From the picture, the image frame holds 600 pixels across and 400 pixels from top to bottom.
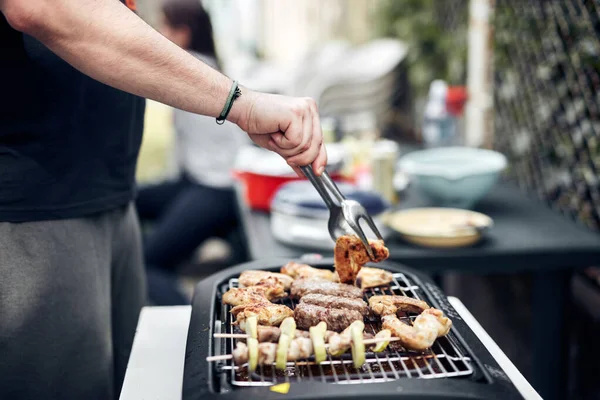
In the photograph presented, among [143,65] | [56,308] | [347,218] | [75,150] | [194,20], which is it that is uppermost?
[194,20]

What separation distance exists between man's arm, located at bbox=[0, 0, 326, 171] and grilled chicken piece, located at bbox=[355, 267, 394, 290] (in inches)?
14.9

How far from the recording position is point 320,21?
10016 millimetres

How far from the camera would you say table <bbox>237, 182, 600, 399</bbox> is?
235cm

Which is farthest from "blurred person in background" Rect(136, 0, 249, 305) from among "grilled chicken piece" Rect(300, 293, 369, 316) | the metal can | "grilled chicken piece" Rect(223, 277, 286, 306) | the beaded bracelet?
the beaded bracelet

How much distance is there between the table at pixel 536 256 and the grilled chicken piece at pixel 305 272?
0.63 meters

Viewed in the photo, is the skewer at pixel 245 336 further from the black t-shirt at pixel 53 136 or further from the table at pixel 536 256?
the table at pixel 536 256

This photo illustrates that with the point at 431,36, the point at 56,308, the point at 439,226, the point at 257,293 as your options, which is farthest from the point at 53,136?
the point at 431,36

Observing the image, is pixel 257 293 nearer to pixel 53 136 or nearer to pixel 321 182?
pixel 321 182

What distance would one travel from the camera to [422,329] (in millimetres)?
1251

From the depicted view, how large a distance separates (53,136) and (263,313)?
0.71m

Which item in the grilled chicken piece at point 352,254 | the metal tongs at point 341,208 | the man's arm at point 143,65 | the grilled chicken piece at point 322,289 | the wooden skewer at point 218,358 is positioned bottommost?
the wooden skewer at point 218,358

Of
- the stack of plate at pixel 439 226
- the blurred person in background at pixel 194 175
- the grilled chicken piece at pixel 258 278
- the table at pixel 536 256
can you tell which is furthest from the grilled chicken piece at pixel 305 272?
the blurred person in background at pixel 194 175

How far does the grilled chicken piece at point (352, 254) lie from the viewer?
153 centimetres

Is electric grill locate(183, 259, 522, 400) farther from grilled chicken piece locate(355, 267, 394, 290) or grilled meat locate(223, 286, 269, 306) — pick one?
grilled chicken piece locate(355, 267, 394, 290)
